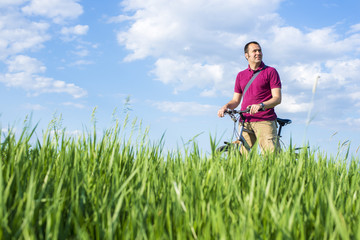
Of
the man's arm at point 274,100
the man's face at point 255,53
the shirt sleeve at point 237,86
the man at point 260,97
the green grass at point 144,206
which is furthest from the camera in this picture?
the shirt sleeve at point 237,86

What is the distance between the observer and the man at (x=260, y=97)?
5.81 m

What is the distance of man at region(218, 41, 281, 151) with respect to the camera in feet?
19.1

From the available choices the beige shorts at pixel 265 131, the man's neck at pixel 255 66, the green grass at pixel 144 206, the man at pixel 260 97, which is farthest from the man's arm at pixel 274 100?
the green grass at pixel 144 206

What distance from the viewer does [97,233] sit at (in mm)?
1622

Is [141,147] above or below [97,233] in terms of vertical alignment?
above

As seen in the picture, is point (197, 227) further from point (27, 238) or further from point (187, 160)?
point (187, 160)

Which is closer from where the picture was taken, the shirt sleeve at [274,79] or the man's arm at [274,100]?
the man's arm at [274,100]

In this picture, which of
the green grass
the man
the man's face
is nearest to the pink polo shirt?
the man

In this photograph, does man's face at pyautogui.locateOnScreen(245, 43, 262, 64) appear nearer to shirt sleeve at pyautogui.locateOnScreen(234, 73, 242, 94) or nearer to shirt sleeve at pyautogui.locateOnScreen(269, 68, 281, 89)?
shirt sleeve at pyautogui.locateOnScreen(269, 68, 281, 89)

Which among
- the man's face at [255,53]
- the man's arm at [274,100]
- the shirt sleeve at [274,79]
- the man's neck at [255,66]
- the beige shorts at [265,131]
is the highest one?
the man's face at [255,53]

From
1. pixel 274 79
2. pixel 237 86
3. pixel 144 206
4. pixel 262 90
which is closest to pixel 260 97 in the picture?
pixel 262 90

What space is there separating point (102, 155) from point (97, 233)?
126 centimetres

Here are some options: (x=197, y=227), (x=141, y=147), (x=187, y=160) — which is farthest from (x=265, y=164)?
(x=197, y=227)

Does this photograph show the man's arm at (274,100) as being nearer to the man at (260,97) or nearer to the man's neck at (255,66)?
the man at (260,97)
